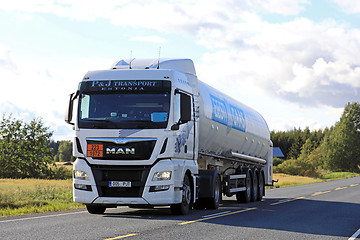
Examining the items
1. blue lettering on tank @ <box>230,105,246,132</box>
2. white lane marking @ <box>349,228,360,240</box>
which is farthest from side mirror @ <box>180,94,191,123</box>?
blue lettering on tank @ <box>230,105,246,132</box>

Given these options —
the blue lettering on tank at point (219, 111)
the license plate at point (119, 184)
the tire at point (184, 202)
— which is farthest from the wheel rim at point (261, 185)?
the license plate at point (119, 184)

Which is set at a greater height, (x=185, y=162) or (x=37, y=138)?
(x=37, y=138)

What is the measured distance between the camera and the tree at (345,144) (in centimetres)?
11681

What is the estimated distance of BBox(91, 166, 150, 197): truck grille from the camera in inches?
506

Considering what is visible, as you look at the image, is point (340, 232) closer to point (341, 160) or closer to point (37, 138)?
point (37, 138)

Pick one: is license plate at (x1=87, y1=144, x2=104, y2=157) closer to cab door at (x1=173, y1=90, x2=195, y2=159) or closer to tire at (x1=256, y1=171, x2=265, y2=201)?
cab door at (x1=173, y1=90, x2=195, y2=159)

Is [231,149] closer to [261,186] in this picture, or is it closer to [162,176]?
[261,186]

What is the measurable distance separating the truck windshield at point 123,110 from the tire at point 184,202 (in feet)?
6.54

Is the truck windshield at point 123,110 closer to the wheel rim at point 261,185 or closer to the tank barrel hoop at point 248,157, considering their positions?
the tank barrel hoop at point 248,157

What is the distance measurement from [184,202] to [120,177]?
203 centimetres

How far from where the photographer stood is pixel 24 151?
4866 cm

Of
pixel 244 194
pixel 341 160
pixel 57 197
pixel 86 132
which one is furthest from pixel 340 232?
pixel 341 160

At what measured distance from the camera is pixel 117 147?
12.9 metres

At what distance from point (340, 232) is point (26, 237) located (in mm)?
6450
